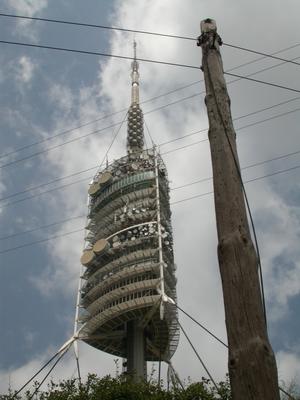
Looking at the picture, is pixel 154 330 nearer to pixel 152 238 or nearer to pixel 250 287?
pixel 152 238

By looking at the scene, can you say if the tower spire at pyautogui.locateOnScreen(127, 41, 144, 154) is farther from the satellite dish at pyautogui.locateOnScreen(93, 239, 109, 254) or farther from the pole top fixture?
the pole top fixture

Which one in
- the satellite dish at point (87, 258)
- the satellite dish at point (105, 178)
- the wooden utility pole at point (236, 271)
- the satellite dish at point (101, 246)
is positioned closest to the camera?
the wooden utility pole at point (236, 271)

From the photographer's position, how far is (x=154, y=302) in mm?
68125

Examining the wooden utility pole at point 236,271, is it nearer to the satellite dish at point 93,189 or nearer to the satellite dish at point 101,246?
the satellite dish at point 101,246

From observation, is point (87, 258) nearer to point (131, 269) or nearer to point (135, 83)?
point (131, 269)

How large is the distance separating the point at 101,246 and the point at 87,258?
3094mm

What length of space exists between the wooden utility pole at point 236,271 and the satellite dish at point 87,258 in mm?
→ 68794

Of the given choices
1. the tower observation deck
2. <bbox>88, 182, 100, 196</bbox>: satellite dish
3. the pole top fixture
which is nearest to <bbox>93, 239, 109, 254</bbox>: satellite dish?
the tower observation deck

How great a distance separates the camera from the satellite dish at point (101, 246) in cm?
7510

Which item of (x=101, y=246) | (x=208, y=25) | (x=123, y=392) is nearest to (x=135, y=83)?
(x=101, y=246)

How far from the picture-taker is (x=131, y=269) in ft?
235

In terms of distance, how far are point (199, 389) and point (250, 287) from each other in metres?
37.8

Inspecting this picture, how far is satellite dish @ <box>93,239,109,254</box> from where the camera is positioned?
246 feet

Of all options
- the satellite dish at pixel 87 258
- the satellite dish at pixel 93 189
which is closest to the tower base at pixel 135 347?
the satellite dish at pixel 87 258
